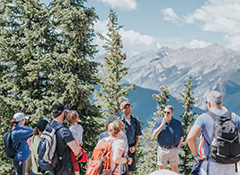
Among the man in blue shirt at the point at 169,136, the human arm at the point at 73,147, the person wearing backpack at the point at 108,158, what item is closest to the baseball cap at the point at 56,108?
the human arm at the point at 73,147

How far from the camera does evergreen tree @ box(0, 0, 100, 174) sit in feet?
43.1

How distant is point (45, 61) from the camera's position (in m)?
13.1

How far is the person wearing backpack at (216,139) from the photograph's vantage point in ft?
11.5

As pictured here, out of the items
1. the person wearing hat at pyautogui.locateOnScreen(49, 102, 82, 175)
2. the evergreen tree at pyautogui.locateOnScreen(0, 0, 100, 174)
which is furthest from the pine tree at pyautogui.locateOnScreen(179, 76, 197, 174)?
the person wearing hat at pyautogui.locateOnScreen(49, 102, 82, 175)

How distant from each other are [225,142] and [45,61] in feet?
37.6

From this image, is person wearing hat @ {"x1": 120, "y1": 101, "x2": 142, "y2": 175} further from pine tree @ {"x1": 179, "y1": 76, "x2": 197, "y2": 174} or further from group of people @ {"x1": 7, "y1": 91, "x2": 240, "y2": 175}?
pine tree @ {"x1": 179, "y1": 76, "x2": 197, "y2": 174}

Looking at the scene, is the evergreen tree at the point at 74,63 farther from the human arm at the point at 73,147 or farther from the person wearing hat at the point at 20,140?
the human arm at the point at 73,147

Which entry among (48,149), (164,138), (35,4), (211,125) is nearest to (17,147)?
(48,149)

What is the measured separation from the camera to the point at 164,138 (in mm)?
6664

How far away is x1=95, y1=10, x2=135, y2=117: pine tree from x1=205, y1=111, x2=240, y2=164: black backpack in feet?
49.7

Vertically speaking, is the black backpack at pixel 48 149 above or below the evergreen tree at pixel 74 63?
below

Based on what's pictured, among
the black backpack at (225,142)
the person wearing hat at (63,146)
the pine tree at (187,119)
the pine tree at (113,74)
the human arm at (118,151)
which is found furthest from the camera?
the pine tree at (187,119)

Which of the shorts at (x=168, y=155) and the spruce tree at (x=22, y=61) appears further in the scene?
the spruce tree at (x=22, y=61)

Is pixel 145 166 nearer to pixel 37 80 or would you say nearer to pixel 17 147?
pixel 37 80
